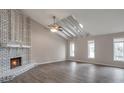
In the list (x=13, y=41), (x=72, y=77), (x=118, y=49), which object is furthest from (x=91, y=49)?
(x=13, y=41)

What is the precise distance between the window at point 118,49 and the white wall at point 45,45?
4.51 meters

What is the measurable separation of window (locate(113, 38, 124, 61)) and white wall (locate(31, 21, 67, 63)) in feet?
14.8

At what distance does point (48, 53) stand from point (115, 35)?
496 cm

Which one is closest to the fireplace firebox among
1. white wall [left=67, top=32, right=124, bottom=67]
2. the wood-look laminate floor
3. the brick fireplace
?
the brick fireplace

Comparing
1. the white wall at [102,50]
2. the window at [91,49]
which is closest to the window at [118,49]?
the white wall at [102,50]

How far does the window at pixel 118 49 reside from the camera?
6.00 meters

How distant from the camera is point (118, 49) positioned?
20.2ft

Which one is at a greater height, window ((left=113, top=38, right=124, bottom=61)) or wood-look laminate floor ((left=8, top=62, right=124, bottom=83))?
window ((left=113, top=38, right=124, bottom=61))

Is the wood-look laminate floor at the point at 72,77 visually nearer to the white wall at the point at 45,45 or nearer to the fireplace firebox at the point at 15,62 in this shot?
the fireplace firebox at the point at 15,62

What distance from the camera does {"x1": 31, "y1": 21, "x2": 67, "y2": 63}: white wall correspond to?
677 cm

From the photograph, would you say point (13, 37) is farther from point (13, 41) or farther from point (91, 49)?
point (91, 49)

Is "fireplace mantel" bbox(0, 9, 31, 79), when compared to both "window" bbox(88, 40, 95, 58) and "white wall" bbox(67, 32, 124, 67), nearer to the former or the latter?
"white wall" bbox(67, 32, 124, 67)

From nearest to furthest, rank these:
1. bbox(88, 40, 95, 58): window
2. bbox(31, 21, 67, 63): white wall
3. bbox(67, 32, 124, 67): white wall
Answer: bbox(67, 32, 124, 67): white wall → bbox(31, 21, 67, 63): white wall → bbox(88, 40, 95, 58): window
